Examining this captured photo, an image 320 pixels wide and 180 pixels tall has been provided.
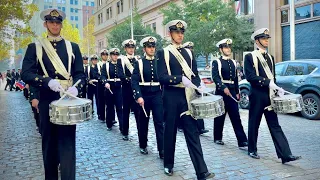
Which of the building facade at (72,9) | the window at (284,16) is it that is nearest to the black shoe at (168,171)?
the window at (284,16)

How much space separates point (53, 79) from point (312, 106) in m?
8.45

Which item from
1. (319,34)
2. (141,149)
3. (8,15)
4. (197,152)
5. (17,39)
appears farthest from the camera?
(17,39)

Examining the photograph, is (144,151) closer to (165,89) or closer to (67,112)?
(165,89)

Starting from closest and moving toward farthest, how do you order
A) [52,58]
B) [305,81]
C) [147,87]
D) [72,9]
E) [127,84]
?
[52,58] < [147,87] < [127,84] < [305,81] < [72,9]

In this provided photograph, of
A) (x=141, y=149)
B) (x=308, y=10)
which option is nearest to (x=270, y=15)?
(x=308, y=10)

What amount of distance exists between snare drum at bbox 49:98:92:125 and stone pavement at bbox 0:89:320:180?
1.66m

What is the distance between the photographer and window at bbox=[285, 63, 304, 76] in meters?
10.9

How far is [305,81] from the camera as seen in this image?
413 inches

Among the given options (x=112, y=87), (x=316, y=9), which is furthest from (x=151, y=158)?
(x=316, y=9)

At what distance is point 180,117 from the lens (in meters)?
4.93

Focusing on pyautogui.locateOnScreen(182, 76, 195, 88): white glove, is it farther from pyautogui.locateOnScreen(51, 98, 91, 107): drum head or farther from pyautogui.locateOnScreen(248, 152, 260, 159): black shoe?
pyautogui.locateOnScreen(248, 152, 260, 159): black shoe

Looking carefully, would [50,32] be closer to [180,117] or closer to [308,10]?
[180,117]

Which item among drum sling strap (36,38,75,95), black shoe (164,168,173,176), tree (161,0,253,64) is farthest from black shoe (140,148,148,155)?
tree (161,0,253,64)

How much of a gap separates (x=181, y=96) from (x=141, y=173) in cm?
135
